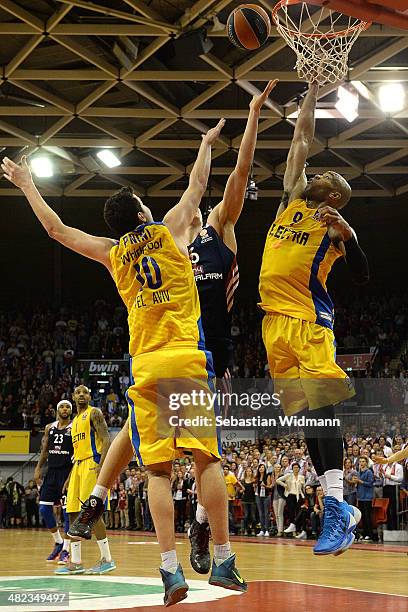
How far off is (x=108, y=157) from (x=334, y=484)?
18.9 meters

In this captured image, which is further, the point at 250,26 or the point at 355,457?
the point at 355,457

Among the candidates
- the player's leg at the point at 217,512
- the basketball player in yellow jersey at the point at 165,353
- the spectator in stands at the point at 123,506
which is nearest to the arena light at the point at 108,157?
the spectator in stands at the point at 123,506

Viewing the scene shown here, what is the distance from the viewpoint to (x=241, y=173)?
5.77m

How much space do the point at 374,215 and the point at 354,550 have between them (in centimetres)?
1748

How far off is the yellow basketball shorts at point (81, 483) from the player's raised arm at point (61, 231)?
19.0ft

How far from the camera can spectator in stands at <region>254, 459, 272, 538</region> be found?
17516 millimetres

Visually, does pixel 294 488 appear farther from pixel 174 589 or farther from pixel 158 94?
pixel 174 589

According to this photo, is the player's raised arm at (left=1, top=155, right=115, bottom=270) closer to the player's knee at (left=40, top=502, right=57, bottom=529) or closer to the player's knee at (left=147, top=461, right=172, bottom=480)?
the player's knee at (left=147, top=461, right=172, bottom=480)

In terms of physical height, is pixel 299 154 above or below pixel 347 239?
above

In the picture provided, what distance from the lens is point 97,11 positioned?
15852 mm

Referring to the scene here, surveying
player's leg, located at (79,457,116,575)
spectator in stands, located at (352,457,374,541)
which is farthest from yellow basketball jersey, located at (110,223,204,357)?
spectator in stands, located at (352,457,374,541)

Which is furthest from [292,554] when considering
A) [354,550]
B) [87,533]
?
[87,533]

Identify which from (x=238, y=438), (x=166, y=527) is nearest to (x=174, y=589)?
(x=166, y=527)

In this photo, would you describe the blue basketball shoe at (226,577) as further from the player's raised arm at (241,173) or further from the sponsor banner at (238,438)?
the sponsor banner at (238,438)
